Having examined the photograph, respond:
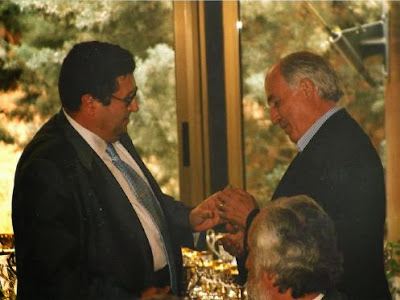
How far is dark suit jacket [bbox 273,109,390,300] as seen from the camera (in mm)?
6070

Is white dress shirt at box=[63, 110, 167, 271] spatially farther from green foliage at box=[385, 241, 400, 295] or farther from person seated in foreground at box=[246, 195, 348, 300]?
green foliage at box=[385, 241, 400, 295]

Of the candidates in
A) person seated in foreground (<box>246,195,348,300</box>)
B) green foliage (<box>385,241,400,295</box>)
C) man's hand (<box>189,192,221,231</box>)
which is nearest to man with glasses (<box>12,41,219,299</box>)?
man's hand (<box>189,192,221,231</box>)

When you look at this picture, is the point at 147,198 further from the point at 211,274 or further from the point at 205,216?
the point at 211,274

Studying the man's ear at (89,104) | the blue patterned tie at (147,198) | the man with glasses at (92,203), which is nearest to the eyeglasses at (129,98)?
the man with glasses at (92,203)

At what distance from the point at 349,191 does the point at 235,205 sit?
69 cm

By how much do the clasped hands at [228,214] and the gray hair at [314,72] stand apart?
0.75 metres

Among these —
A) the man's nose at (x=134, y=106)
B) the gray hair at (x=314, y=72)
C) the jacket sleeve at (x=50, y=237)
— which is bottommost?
the jacket sleeve at (x=50, y=237)

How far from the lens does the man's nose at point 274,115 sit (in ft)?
20.5

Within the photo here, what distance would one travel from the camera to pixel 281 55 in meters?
6.27

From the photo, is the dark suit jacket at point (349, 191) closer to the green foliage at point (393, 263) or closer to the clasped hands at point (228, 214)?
the green foliage at point (393, 263)

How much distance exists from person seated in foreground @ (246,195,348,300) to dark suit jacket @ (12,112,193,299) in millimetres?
650

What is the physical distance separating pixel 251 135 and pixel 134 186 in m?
0.86

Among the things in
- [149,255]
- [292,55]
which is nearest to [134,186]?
[149,255]

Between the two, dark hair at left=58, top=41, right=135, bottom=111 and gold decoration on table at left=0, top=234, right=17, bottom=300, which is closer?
dark hair at left=58, top=41, right=135, bottom=111
